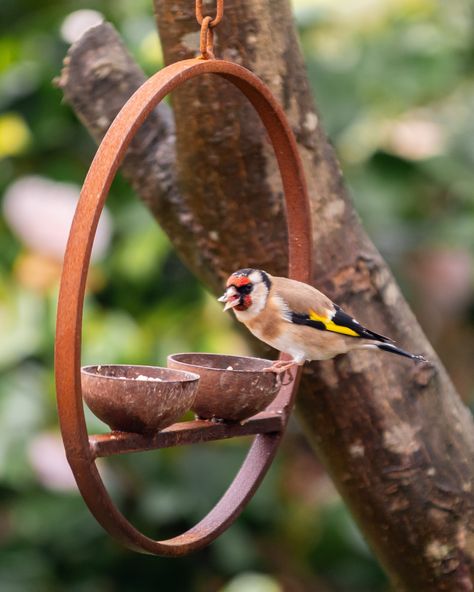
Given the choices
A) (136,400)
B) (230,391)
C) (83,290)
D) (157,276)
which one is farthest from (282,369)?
(157,276)

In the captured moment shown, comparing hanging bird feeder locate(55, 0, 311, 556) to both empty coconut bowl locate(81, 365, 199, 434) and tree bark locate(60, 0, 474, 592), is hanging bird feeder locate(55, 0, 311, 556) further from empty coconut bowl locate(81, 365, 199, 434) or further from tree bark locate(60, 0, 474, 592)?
tree bark locate(60, 0, 474, 592)

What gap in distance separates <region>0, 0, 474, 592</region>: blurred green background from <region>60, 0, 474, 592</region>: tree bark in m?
1.51

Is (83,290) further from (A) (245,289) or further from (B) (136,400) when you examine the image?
(A) (245,289)

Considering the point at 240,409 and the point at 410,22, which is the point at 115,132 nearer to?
the point at 240,409

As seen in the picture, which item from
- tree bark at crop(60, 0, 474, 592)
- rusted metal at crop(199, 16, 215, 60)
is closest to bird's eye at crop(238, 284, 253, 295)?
tree bark at crop(60, 0, 474, 592)

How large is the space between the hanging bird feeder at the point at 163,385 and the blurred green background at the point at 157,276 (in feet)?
Result: 5.78

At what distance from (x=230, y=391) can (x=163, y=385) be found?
7.6 inches

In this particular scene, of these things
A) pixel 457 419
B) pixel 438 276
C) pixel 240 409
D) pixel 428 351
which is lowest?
pixel 438 276

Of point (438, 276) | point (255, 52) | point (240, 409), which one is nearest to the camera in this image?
point (240, 409)

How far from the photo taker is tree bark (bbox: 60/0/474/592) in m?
1.93

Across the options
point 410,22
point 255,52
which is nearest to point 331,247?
point 255,52

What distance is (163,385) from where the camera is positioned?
4.70ft

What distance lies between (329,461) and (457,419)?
0.28 metres

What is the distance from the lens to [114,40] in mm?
2234
